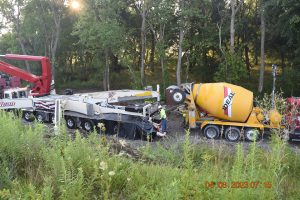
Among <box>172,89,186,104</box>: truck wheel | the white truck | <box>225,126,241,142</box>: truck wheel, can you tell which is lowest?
<box>225,126,241,142</box>: truck wheel

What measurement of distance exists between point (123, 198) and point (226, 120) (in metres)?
12.7

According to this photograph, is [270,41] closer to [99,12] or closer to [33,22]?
[99,12]

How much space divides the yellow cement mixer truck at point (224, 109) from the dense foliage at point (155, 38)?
27.5 feet

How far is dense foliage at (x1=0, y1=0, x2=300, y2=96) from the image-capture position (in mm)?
25438

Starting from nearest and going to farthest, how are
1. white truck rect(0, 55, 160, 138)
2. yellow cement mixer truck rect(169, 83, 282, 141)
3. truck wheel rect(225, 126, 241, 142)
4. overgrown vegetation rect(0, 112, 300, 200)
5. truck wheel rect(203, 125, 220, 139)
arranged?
overgrown vegetation rect(0, 112, 300, 200) < white truck rect(0, 55, 160, 138) < yellow cement mixer truck rect(169, 83, 282, 141) < truck wheel rect(225, 126, 241, 142) < truck wheel rect(203, 125, 220, 139)

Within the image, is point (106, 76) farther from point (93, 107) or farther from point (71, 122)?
point (93, 107)

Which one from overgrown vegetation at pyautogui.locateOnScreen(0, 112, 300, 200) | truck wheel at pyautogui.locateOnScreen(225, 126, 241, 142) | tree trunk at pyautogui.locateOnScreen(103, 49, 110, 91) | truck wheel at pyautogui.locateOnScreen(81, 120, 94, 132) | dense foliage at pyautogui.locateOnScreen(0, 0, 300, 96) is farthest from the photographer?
tree trunk at pyautogui.locateOnScreen(103, 49, 110, 91)

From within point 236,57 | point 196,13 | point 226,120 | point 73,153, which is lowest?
point 226,120

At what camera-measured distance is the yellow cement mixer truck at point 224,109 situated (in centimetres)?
1542

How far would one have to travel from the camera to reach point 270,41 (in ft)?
102

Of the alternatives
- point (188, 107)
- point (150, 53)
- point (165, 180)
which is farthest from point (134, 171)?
point (150, 53)
